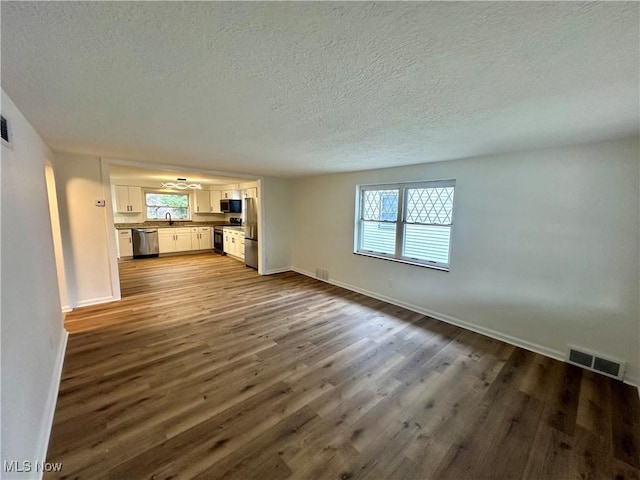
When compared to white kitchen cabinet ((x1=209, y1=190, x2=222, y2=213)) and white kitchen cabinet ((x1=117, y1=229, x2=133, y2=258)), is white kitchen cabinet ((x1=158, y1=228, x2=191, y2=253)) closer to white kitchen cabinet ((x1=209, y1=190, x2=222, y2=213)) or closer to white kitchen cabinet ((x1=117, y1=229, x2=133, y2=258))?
white kitchen cabinet ((x1=117, y1=229, x2=133, y2=258))

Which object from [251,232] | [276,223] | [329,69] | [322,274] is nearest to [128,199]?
[251,232]

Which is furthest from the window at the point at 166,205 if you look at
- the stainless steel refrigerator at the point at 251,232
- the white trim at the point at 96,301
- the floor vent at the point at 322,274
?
the floor vent at the point at 322,274

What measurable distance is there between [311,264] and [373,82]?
15.2 ft

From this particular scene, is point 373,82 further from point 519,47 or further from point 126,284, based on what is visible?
point 126,284

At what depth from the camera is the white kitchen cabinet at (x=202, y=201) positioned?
28.1 ft

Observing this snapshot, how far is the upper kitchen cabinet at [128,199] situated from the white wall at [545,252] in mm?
7274

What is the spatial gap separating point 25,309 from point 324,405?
211 centimetres

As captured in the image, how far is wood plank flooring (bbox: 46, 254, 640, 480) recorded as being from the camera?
5.14 ft

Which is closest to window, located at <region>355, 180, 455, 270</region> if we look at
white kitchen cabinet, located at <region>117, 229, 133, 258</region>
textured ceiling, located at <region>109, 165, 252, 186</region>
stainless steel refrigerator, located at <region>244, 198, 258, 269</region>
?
stainless steel refrigerator, located at <region>244, 198, 258, 269</region>

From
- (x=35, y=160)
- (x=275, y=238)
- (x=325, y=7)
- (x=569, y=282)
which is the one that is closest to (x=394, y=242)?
(x=569, y=282)

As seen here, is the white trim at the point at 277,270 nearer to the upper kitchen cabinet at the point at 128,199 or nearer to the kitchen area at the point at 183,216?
the kitchen area at the point at 183,216

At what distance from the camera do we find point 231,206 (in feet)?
27.6

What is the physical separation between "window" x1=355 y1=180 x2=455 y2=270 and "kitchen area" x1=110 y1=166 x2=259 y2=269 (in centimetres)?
268

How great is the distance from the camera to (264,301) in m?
4.22
